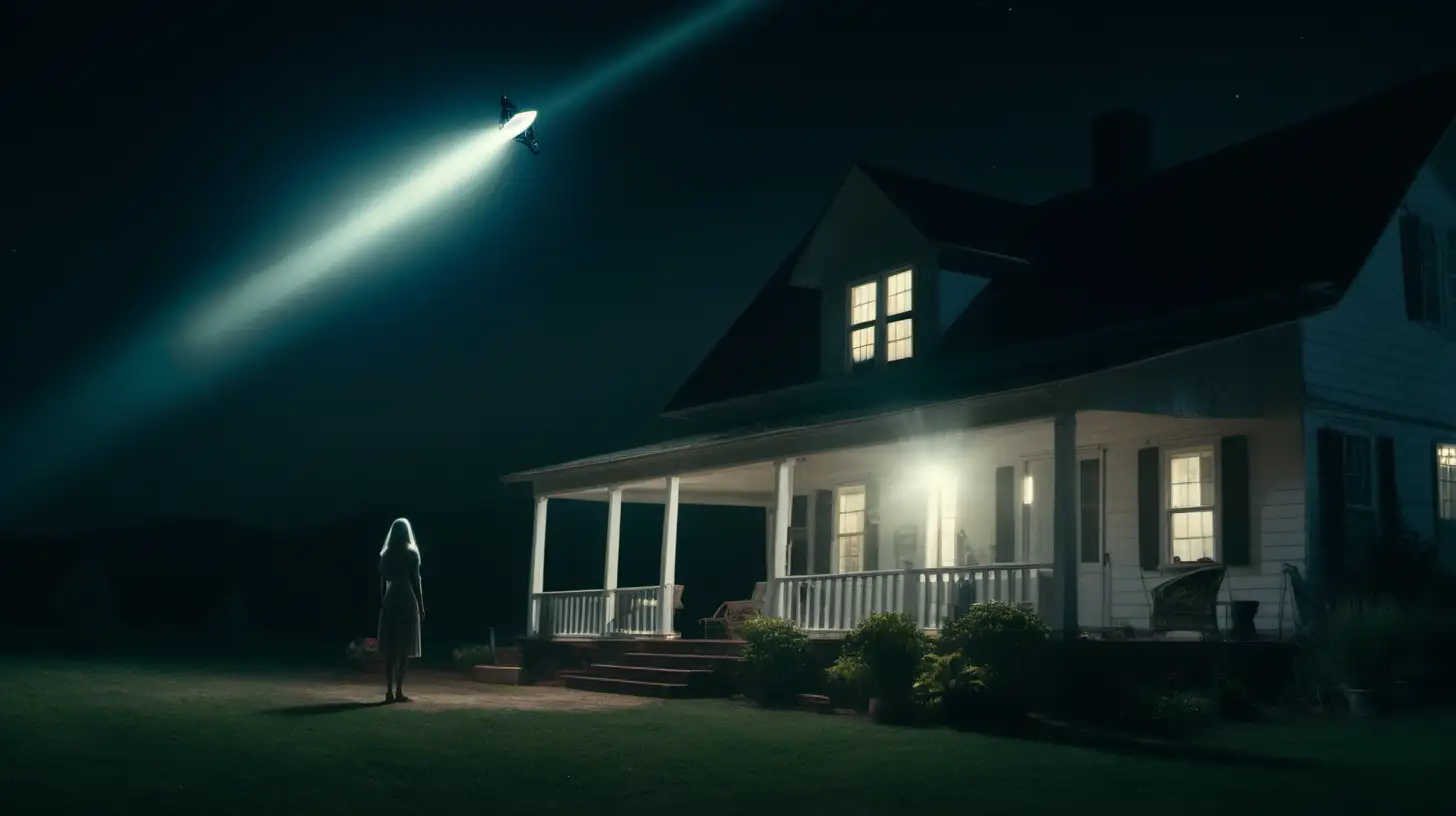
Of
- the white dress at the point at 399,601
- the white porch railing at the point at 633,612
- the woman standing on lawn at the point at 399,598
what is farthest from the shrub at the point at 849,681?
the white porch railing at the point at 633,612

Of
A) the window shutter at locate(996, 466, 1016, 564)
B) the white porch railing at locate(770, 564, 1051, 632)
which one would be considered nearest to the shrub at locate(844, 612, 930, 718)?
the white porch railing at locate(770, 564, 1051, 632)

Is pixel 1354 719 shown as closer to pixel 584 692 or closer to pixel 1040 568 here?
pixel 1040 568

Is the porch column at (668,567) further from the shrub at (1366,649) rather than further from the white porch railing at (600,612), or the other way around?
the shrub at (1366,649)

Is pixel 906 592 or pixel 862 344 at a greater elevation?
pixel 862 344

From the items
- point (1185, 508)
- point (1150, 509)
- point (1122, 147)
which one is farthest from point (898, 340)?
point (1185, 508)

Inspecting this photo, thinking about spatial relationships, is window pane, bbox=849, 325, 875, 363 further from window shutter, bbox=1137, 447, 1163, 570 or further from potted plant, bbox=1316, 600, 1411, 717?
potted plant, bbox=1316, 600, 1411, 717

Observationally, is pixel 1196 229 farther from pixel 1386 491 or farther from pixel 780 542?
pixel 780 542
